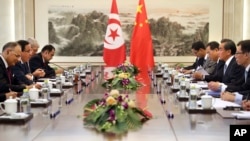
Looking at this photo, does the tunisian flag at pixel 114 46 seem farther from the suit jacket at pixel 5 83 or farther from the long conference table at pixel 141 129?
the long conference table at pixel 141 129

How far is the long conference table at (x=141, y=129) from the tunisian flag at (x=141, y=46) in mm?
5320

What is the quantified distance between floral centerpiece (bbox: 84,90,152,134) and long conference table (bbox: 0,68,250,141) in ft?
0.20

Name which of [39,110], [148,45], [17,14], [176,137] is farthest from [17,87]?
[17,14]

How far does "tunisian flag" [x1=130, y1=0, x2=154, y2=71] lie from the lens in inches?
364

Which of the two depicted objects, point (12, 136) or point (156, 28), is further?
point (156, 28)

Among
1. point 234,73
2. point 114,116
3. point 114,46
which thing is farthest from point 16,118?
point 114,46

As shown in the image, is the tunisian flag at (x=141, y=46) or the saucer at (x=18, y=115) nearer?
the saucer at (x=18, y=115)

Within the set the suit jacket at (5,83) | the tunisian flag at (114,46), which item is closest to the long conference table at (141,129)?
the suit jacket at (5,83)

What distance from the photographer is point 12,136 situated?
2758 mm

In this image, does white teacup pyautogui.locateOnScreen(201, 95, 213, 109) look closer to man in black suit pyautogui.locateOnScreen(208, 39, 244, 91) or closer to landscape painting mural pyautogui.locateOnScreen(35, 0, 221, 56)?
man in black suit pyautogui.locateOnScreen(208, 39, 244, 91)

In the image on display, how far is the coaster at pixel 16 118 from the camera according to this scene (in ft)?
10.4

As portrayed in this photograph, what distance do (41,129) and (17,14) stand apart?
8.46 m

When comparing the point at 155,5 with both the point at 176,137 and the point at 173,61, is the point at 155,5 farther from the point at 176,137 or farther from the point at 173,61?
the point at 176,137

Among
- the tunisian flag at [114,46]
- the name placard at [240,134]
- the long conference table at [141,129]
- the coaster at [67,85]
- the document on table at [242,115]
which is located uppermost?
the tunisian flag at [114,46]
